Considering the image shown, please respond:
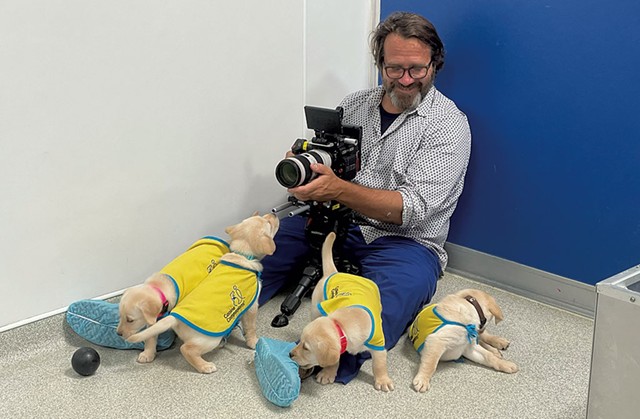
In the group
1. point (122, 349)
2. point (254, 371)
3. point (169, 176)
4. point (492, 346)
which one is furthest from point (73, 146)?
point (492, 346)

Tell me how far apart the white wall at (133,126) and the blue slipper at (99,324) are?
99 mm

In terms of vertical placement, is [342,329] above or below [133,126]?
below

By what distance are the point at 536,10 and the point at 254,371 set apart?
1444 millimetres

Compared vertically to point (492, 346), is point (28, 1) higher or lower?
higher

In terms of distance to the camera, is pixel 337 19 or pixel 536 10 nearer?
→ pixel 536 10

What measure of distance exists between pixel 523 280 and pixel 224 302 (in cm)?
112

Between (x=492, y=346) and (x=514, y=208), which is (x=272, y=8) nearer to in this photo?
(x=514, y=208)

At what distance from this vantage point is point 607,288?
1283mm

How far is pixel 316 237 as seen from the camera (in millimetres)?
2145

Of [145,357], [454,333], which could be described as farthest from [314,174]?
[145,357]

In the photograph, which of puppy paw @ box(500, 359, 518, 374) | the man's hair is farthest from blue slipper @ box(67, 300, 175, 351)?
the man's hair

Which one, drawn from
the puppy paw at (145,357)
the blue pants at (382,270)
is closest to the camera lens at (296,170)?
the blue pants at (382,270)

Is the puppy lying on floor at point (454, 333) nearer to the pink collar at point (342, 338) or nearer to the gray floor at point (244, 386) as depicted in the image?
the gray floor at point (244, 386)

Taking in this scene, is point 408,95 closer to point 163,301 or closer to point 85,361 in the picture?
point 163,301
